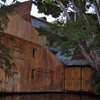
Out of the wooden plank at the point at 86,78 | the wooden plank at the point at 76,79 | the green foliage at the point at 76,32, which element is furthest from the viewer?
the wooden plank at the point at 76,79

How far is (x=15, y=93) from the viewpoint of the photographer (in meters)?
17.4

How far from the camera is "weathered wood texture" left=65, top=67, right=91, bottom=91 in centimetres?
2289

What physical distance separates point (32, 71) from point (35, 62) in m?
0.91

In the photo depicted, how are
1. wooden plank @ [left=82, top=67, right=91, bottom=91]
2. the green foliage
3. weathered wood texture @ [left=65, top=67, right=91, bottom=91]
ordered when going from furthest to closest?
weathered wood texture @ [left=65, top=67, right=91, bottom=91] < wooden plank @ [left=82, top=67, right=91, bottom=91] < the green foliage

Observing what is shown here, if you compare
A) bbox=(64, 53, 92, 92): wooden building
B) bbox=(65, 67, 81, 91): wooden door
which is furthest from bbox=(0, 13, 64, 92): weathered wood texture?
bbox=(64, 53, 92, 92): wooden building

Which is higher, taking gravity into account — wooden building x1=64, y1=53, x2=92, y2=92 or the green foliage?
the green foliage

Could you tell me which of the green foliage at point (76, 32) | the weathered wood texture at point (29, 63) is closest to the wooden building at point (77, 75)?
the weathered wood texture at point (29, 63)

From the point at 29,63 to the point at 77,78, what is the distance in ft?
22.3

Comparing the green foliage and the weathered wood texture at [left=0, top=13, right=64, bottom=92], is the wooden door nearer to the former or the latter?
the weathered wood texture at [left=0, top=13, right=64, bottom=92]

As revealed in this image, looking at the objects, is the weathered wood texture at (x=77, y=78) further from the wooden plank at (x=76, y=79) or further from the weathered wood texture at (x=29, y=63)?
the weathered wood texture at (x=29, y=63)

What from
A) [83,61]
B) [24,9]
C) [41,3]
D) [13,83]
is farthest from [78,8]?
[13,83]

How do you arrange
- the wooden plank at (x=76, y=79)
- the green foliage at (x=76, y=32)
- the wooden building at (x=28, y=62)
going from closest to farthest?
the green foliage at (x=76, y=32) → the wooden building at (x=28, y=62) → the wooden plank at (x=76, y=79)

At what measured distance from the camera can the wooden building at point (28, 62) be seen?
661 inches

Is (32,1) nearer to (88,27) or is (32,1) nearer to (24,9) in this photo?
(24,9)
